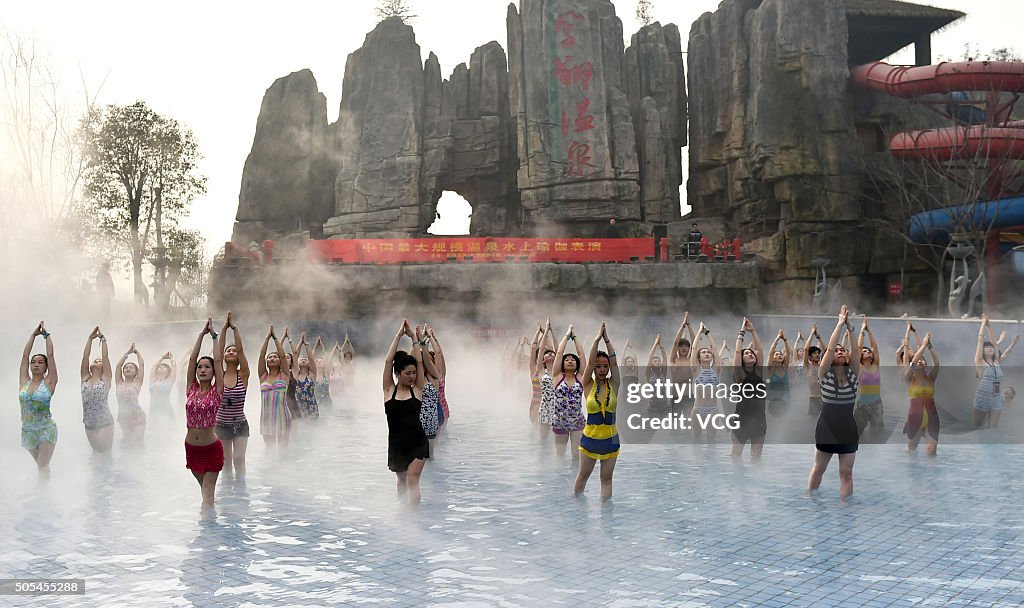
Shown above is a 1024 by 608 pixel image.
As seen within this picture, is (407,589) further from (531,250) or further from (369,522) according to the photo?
(531,250)

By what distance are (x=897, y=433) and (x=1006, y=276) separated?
18394 millimetres

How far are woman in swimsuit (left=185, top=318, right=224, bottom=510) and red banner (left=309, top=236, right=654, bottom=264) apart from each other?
2107cm

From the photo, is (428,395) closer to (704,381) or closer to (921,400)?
(704,381)

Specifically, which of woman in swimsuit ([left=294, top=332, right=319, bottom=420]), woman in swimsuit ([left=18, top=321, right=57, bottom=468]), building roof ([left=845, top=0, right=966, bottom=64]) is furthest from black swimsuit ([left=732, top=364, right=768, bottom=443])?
building roof ([left=845, top=0, right=966, bottom=64])

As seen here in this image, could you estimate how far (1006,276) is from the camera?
88.2ft

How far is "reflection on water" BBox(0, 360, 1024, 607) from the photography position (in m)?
5.69

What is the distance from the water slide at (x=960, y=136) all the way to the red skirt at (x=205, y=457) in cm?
2453

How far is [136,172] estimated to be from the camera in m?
35.6

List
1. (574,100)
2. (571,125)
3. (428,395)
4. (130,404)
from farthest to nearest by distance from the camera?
(571,125)
(574,100)
(130,404)
(428,395)

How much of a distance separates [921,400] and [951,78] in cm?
2224

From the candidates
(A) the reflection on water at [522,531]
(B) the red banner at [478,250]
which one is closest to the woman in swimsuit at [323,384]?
(A) the reflection on water at [522,531]

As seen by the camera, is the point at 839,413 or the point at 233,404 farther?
the point at 233,404

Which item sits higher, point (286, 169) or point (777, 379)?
point (286, 169)

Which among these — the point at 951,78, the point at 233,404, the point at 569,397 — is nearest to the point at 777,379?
the point at 569,397
